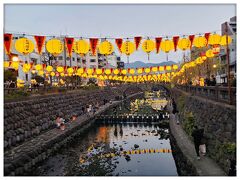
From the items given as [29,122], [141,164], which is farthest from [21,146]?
[141,164]

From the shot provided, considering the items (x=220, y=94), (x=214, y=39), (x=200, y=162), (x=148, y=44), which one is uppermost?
(x=214, y=39)

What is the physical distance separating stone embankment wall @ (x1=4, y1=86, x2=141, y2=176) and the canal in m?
0.91

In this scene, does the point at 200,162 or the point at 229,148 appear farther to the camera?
the point at 200,162

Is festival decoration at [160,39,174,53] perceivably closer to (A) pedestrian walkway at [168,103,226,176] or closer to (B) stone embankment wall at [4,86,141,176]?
(A) pedestrian walkway at [168,103,226,176]

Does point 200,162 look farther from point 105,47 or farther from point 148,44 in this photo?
point 105,47

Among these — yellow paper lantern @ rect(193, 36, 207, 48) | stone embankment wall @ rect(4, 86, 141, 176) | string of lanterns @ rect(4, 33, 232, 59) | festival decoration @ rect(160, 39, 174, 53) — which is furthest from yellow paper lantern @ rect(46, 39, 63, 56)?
yellow paper lantern @ rect(193, 36, 207, 48)

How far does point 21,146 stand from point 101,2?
37.3 ft

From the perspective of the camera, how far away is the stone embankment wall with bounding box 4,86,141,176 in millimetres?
15172

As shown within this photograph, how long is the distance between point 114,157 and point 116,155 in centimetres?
66

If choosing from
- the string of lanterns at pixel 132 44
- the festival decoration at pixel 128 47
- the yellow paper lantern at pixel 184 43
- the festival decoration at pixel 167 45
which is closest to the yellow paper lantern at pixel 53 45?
the string of lanterns at pixel 132 44

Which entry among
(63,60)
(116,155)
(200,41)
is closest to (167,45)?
(200,41)

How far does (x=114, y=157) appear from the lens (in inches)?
801

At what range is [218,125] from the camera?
13781mm

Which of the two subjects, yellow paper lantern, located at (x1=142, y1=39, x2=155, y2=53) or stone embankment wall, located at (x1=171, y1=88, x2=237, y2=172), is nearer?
stone embankment wall, located at (x1=171, y1=88, x2=237, y2=172)
